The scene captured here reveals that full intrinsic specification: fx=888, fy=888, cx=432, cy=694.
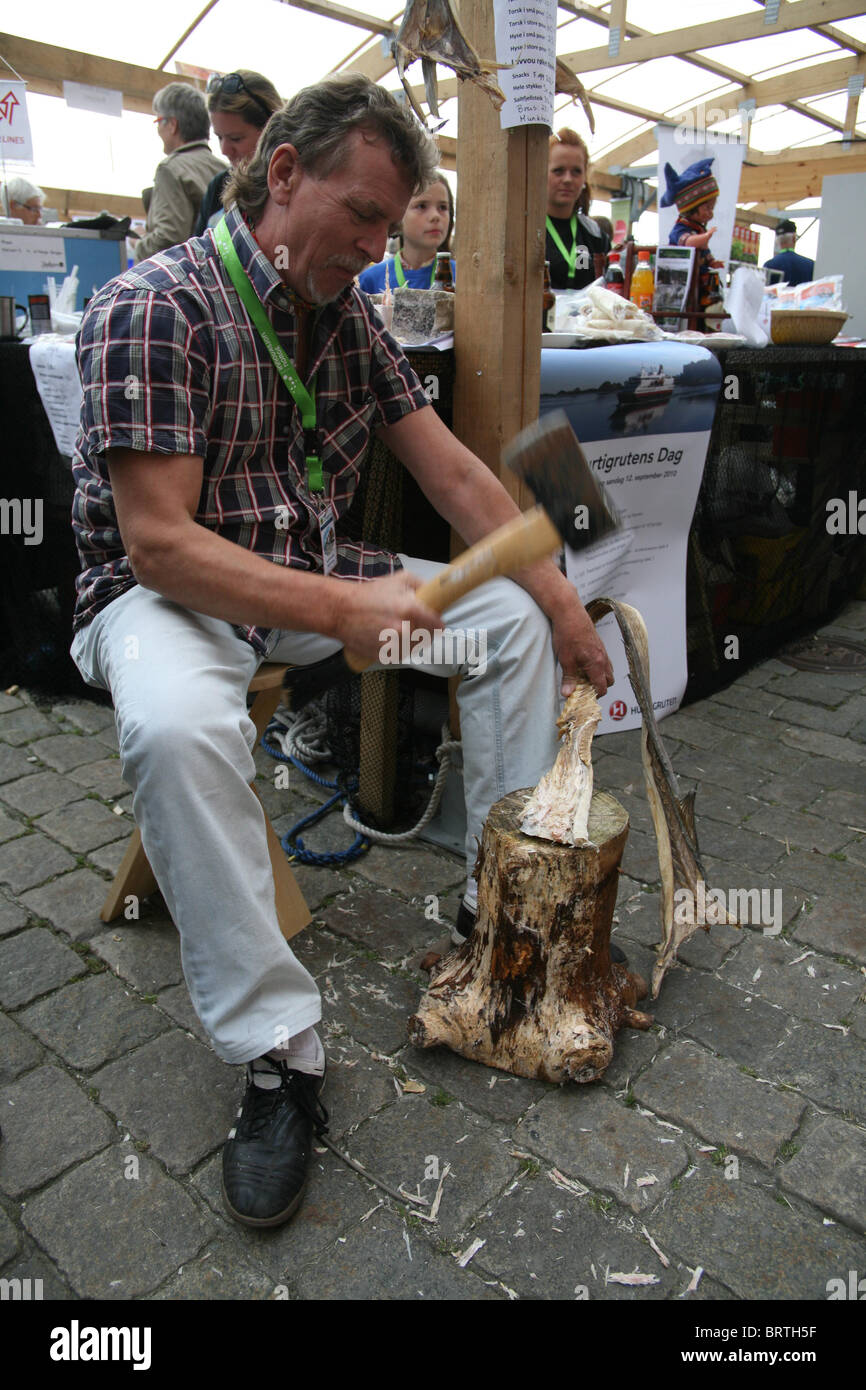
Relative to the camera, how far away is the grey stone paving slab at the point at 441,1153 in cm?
162

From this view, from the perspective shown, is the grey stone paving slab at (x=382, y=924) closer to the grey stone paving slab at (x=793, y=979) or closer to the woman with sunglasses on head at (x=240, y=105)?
the grey stone paving slab at (x=793, y=979)

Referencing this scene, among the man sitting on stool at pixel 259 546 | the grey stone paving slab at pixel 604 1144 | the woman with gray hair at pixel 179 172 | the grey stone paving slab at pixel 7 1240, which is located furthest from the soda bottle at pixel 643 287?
the grey stone paving slab at pixel 7 1240

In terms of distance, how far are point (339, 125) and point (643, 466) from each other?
5.29 ft

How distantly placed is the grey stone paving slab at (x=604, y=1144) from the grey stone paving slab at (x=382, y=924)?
0.59m

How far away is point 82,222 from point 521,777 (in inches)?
175

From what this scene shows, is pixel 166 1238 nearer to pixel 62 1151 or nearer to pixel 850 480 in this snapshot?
pixel 62 1151

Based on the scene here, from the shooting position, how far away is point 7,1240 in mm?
1522

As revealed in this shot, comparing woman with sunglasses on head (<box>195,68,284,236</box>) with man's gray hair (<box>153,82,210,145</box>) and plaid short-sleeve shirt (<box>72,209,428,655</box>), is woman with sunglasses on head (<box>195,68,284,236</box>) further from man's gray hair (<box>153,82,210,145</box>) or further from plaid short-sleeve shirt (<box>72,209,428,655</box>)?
plaid short-sleeve shirt (<box>72,209,428,655</box>)

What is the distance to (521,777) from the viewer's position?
6.93 feet

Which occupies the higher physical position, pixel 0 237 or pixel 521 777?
pixel 0 237

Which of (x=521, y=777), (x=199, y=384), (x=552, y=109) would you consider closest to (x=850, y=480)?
(x=552, y=109)

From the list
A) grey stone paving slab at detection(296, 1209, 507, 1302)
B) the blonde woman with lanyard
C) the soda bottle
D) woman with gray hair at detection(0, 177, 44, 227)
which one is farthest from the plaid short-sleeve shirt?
woman with gray hair at detection(0, 177, 44, 227)

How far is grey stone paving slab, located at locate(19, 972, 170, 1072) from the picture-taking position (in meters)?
1.95

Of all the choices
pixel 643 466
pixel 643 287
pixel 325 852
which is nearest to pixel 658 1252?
pixel 325 852
